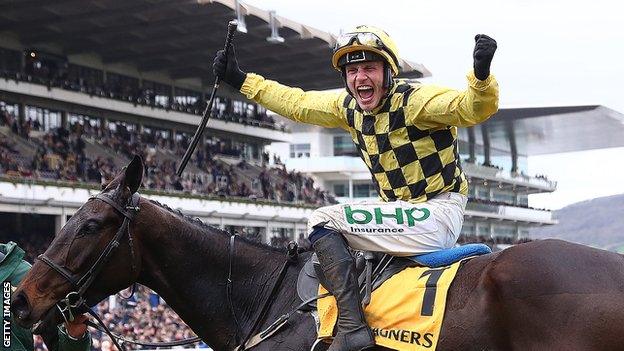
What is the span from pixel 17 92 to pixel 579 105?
91.5 feet

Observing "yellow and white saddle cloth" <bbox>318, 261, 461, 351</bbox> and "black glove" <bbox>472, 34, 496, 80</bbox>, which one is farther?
"yellow and white saddle cloth" <bbox>318, 261, 461, 351</bbox>

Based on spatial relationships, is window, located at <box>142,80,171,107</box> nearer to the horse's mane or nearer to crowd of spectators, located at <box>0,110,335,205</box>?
Result: crowd of spectators, located at <box>0,110,335,205</box>

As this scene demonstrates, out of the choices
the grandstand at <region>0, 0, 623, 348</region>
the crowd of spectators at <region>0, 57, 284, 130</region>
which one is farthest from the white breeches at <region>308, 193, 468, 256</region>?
the crowd of spectators at <region>0, 57, 284, 130</region>

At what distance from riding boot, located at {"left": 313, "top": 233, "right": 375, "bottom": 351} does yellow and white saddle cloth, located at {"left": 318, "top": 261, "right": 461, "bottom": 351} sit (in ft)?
0.20

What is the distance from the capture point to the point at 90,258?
152 inches

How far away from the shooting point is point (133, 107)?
28.4 metres

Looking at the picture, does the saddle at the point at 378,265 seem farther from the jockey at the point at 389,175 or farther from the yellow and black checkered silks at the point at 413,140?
the yellow and black checkered silks at the point at 413,140

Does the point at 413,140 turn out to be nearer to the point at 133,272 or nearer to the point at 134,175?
the point at 134,175

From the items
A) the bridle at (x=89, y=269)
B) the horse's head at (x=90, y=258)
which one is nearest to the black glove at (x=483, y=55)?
the horse's head at (x=90, y=258)

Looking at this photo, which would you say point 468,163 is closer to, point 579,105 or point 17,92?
point 579,105

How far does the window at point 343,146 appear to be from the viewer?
2036 inches

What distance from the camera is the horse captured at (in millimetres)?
3135

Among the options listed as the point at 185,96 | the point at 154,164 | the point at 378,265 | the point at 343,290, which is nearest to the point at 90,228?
the point at 343,290

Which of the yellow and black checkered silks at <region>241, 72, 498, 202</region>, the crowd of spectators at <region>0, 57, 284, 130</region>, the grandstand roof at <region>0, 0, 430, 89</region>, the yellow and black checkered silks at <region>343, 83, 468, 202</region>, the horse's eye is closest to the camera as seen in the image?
the yellow and black checkered silks at <region>241, 72, 498, 202</region>
